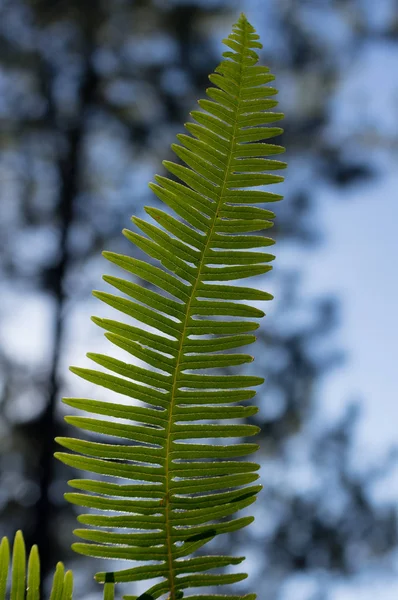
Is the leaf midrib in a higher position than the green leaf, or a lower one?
higher

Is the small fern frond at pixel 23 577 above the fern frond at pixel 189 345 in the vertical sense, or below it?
below

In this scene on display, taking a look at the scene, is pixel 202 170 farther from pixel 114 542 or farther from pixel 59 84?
pixel 59 84

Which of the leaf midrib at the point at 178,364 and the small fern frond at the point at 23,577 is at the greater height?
the leaf midrib at the point at 178,364

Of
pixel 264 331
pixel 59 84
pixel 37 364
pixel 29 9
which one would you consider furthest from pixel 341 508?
pixel 29 9

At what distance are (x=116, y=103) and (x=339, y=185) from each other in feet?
5.43

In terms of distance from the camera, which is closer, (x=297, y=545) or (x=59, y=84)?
(x=297, y=545)

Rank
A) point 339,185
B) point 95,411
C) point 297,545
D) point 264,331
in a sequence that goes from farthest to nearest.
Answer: point 339,185
point 264,331
point 297,545
point 95,411

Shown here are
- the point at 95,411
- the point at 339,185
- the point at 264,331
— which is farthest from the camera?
the point at 339,185

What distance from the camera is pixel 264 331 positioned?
4.10 meters

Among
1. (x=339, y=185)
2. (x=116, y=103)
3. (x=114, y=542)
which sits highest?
(x=116, y=103)

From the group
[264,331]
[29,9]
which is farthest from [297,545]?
[29,9]

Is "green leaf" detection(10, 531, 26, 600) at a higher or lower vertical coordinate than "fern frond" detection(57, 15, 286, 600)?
lower

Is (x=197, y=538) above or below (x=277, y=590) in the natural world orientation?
above

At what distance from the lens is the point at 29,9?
14.1 feet
